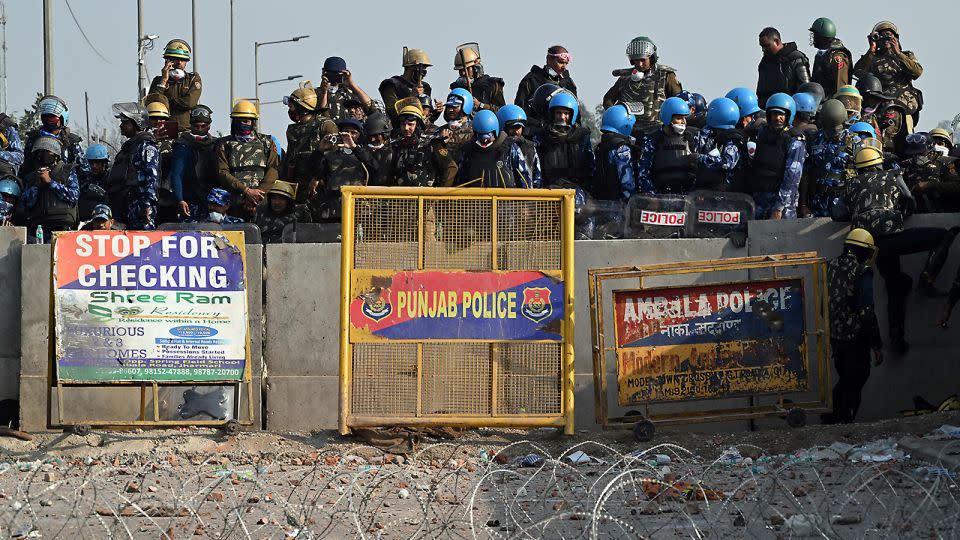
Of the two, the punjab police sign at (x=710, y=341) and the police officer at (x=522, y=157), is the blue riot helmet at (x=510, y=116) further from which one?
the punjab police sign at (x=710, y=341)

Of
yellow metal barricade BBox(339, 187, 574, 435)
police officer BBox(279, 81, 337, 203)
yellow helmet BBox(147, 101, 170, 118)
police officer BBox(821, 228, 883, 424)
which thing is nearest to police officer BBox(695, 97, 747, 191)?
police officer BBox(821, 228, 883, 424)

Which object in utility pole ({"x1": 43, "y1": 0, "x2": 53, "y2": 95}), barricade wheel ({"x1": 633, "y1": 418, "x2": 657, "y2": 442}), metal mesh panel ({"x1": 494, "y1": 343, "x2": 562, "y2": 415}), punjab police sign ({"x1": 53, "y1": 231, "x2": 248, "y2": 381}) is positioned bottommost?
barricade wheel ({"x1": 633, "y1": 418, "x2": 657, "y2": 442})

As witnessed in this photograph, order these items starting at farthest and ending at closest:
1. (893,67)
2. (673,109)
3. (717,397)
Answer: (893,67) < (673,109) < (717,397)

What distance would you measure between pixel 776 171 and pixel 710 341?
8.70 ft


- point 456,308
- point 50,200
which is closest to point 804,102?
point 456,308

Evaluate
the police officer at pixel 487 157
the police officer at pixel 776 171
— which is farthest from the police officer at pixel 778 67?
the police officer at pixel 487 157

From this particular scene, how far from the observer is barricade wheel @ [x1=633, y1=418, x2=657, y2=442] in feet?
43.8

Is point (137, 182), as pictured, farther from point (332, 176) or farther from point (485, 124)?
point (485, 124)

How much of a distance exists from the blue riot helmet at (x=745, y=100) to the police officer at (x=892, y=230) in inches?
95.6

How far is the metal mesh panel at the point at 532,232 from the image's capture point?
13.3 m

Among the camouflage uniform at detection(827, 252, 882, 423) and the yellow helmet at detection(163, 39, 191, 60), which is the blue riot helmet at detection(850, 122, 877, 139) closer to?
the camouflage uniform at detection(827, 252, 882, 423)

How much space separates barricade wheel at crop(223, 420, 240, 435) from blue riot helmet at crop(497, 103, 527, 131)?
15.5 ft

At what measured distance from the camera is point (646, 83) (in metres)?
18.1

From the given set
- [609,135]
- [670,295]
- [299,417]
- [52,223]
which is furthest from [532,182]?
[52,223]
